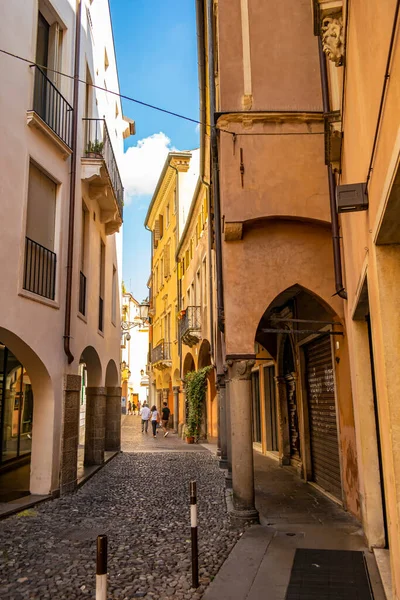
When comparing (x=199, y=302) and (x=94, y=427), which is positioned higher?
(x=199, y=302)

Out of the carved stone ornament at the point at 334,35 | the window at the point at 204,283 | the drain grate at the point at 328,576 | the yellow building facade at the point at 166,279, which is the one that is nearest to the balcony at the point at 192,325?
the window at the point at 204,283

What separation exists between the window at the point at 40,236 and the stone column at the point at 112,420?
343 inches

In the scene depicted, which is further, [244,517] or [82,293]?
[82,293]

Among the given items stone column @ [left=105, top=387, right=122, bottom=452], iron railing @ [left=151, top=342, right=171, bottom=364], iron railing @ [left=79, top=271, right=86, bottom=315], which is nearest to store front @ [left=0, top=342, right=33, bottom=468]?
iron railing @ [left=79, top=271, right=86, bottom=315]

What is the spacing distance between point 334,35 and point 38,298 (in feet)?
21.2

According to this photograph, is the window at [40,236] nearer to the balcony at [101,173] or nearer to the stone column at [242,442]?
the balcony at [101,173]

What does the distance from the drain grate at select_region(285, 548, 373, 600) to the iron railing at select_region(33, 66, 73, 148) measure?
8.80m

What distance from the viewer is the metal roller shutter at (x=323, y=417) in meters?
9.61

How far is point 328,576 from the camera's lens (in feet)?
17.9

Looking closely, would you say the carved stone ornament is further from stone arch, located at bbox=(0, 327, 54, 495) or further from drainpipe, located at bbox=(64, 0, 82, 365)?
stone arch, located at bbox=(0, 327, 54, 495)

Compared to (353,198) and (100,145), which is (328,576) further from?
(100,145)

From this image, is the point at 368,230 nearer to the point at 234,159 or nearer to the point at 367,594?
the point at 367,594

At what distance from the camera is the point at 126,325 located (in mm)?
42500

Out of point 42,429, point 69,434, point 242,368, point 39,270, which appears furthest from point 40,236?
point 242,368
